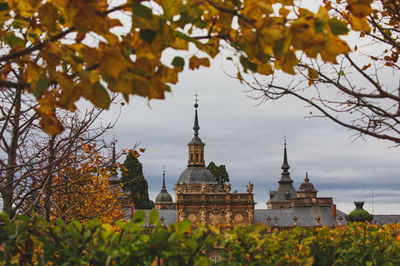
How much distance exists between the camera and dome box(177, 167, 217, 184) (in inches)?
2692

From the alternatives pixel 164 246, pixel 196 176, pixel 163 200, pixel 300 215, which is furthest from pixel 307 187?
pixel 164 246

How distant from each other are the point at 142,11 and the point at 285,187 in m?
79.7

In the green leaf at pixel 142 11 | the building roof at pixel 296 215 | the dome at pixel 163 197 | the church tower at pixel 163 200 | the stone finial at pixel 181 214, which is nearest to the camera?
the green leaf at pixel 142 11

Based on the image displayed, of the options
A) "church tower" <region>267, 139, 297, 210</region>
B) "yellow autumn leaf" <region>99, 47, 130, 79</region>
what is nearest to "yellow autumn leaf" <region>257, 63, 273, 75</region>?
"yellow autumn leaf" <region>99, 47, 130, 79</region>

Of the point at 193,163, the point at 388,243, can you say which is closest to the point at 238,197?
the point at 193,163

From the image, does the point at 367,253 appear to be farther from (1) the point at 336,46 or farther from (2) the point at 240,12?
(2) the point at 240,12

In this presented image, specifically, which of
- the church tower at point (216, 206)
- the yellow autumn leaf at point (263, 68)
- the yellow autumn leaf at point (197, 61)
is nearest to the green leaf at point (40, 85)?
the yellow autumn leaf at point (197, 61)

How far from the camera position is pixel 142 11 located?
2.03 metres

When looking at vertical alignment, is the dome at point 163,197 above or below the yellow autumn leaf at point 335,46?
above

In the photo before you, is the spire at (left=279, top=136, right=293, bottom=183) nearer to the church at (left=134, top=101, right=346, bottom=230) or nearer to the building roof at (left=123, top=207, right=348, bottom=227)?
the church at (left=134, top=101, right=346, bottom=230)

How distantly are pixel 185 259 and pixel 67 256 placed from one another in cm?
81

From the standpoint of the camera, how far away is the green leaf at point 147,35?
2109mm

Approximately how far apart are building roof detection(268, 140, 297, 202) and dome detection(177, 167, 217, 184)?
1621cm

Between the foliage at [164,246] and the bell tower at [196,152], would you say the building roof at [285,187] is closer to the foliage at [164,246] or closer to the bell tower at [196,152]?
the bell tower at [196,152]
